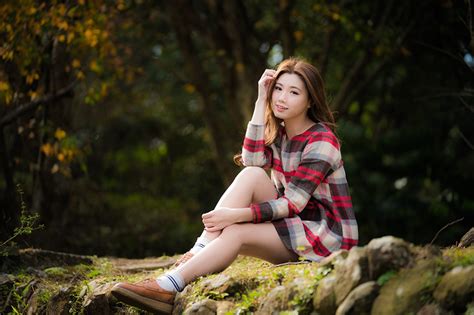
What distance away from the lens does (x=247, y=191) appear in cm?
351

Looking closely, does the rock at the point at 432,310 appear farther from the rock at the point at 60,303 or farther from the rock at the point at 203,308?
the rock at the point at 60,303

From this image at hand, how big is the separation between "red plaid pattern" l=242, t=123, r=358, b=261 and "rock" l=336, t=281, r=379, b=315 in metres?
0.71

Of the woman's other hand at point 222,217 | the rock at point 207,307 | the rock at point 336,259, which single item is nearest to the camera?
the rock at point 336,259

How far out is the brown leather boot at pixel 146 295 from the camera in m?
3.12

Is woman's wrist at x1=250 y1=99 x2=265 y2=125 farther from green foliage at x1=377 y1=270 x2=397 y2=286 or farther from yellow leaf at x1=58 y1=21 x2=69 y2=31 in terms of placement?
yellow leaf at x1=58 y1=21 x2=69 y2=31

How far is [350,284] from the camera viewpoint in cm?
268

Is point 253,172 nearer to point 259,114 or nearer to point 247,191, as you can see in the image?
point 247,191

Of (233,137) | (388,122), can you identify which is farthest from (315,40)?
(388,122)

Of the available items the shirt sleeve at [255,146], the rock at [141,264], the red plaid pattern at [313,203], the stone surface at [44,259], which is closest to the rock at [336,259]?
the red plaid pattern at [313,203]

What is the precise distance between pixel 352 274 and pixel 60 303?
199cm

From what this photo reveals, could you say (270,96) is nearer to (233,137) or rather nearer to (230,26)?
(230,26)

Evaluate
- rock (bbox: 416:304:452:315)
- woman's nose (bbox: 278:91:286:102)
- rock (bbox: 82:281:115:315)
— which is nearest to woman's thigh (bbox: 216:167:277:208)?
woman's nose (bbox: 278:91:286:102)

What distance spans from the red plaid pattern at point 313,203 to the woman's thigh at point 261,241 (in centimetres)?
4

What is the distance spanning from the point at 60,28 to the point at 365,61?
13.0ft
